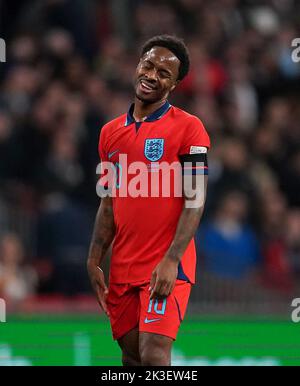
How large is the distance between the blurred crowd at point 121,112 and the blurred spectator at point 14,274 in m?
0.01

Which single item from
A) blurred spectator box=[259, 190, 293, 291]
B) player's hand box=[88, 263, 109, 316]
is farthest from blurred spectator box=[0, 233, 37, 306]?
player's hand box=[88, 263, 109, 316]

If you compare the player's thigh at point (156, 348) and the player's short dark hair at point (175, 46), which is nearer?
the player's thigh at point (156, 348)

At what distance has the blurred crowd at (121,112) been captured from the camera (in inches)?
423

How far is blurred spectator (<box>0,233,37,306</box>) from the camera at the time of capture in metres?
10.3

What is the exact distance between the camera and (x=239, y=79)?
523 inches

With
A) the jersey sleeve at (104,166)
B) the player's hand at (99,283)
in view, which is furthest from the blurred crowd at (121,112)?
the jersey sleeve at (104,166)

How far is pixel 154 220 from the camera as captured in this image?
600cm

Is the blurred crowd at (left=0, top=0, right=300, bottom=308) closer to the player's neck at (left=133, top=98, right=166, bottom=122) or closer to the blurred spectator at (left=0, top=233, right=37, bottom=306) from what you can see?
the blurred spectator at (left=0, top=233, right=37, bottom=306)

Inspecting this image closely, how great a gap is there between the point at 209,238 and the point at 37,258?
65.8 inches

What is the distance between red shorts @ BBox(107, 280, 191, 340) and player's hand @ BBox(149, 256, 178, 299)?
3.5 inches

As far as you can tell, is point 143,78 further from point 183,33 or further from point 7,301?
point 183,33

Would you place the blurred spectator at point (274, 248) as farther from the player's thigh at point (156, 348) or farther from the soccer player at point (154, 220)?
the player's thigh at point (156, 348)
